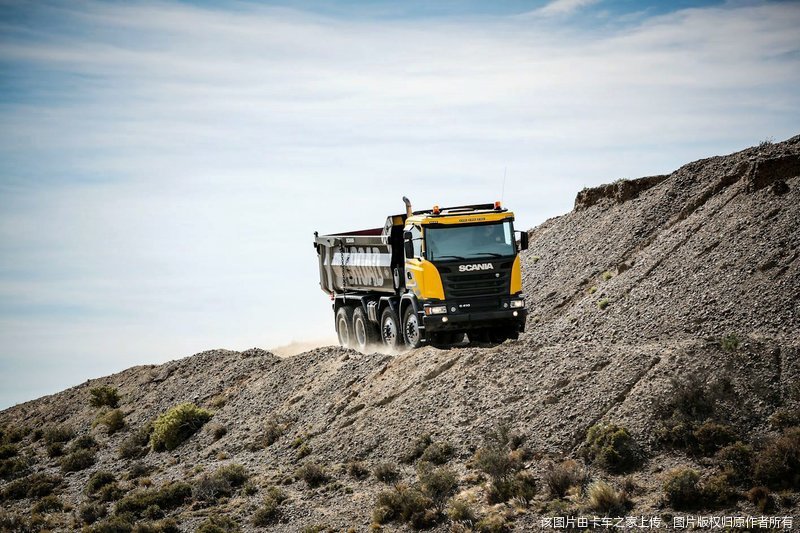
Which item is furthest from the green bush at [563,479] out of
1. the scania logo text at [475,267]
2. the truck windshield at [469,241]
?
the truck windshield at [469,241]

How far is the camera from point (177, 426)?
30.1m

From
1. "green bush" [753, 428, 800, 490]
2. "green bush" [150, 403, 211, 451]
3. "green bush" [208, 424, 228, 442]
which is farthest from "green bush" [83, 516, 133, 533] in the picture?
"green bush" [753, 428, 800, 490]

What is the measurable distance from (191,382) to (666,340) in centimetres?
1978

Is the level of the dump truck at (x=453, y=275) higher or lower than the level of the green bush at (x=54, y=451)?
higher

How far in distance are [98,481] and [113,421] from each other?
7.67 m

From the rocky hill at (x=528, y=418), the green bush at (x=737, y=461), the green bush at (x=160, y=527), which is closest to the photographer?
the green bush at (x=737, y=461)

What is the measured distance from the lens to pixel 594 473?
17.9m

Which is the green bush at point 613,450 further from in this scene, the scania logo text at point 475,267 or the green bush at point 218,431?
the green bush at point 218,431

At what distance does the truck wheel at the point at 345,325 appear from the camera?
32.1m

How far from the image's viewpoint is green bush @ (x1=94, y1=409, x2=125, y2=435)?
3444 centimetres

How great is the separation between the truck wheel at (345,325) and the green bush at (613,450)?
584 inches

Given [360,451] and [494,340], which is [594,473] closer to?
[360,451]

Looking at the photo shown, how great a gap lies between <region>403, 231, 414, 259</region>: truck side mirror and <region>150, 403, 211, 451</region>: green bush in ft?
33.8

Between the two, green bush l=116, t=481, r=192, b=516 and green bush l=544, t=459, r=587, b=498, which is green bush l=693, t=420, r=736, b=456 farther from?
green bush l=116, t=481, r=192, b=516
